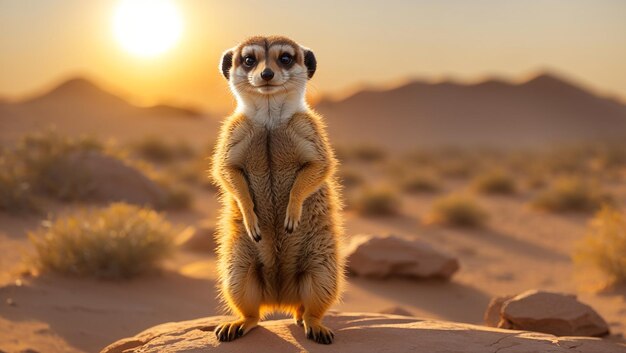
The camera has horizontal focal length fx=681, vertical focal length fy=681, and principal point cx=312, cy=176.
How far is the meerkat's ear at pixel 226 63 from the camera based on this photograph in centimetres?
504

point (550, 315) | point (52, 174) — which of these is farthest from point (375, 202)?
point (550, 315)

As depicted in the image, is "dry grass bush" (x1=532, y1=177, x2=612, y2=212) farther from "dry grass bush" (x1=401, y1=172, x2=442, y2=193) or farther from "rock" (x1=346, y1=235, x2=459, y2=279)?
"rock" (x1=346, y1=235, x2=459, y2=279)

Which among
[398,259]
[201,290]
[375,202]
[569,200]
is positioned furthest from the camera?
[569,200]

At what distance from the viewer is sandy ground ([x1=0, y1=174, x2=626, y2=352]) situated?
6.64m

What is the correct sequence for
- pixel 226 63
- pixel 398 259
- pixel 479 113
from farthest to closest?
pixel 479 113
pixel 398 259
pixel 226 63

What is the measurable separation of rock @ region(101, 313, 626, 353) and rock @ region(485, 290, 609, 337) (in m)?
1.21

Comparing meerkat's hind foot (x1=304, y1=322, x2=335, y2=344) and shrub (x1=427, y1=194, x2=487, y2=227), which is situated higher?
shrub (x1=427, y1=194, x2=487, y2=227)

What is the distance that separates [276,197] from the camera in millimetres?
4699

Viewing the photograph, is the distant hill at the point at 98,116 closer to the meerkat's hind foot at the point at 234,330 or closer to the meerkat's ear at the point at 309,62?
the meerkat's ear at the point at 309,62

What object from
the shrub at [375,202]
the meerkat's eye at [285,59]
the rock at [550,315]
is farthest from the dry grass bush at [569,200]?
the meerkat's eye at [285,59]

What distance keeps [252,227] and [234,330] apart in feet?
2.40

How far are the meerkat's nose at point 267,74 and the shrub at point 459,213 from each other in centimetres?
1026

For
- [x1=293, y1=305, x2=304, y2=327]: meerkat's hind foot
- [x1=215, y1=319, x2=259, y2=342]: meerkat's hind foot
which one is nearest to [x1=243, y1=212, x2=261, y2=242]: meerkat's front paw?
[x1=215, y1=319, x2=259, y2=342]: meerkat's hind foot

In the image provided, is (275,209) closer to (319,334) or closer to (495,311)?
(319,334)
